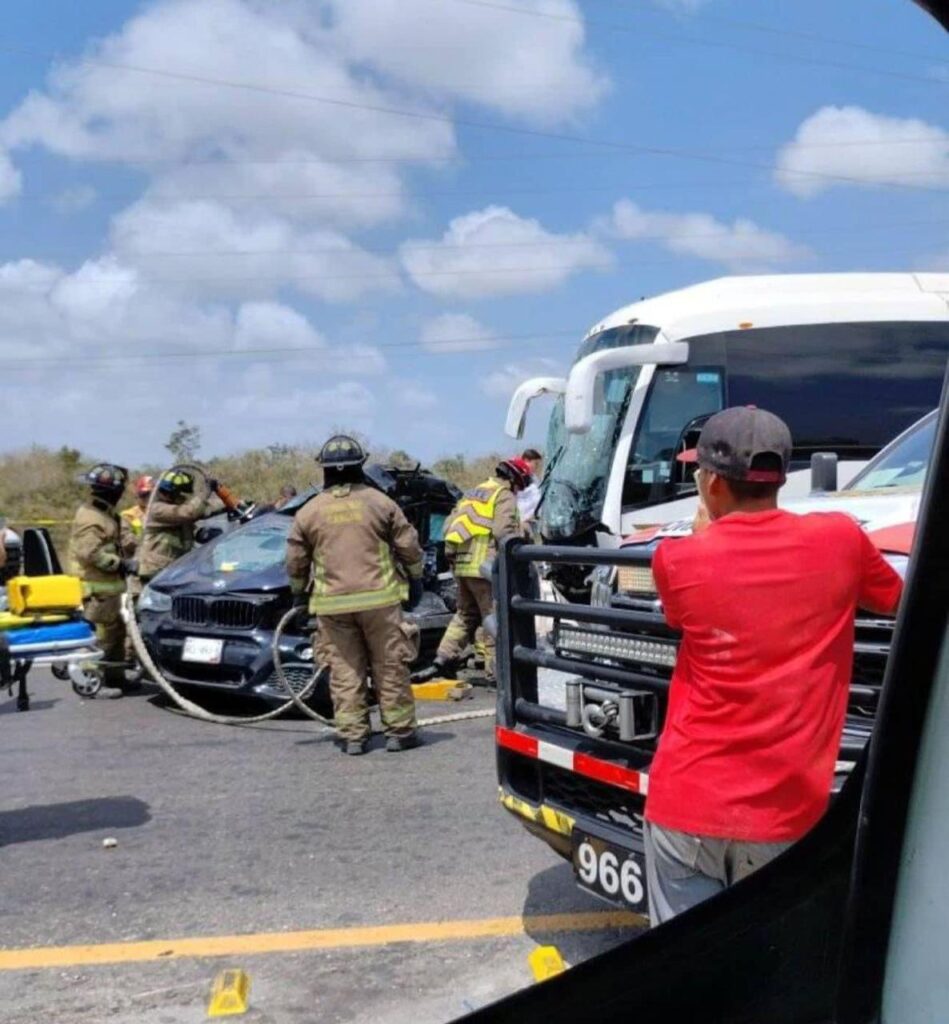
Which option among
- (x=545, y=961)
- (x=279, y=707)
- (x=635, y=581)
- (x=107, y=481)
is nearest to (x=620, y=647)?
(x=635, y=581)

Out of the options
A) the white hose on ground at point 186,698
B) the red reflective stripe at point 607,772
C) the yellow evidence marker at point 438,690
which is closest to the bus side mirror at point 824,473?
the red reflective stripe at point 607,772

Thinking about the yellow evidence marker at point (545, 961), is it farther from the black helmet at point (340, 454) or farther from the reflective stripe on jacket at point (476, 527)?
the reflective stripe on jacket at point (476, 527)

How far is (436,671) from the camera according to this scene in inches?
371

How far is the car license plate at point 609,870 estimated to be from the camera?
3273mm

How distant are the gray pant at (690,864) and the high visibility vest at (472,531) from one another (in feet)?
21.3

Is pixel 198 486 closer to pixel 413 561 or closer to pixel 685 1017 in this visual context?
pixel 413 561

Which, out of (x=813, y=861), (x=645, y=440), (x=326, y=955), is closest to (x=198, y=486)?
(x=645, y=440)

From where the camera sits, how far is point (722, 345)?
A: 11781 mm

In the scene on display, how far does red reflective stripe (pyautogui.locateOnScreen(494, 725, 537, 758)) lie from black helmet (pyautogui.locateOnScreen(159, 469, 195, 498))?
7.12 m

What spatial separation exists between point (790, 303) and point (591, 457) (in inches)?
97.4

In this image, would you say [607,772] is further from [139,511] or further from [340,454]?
[139,511]

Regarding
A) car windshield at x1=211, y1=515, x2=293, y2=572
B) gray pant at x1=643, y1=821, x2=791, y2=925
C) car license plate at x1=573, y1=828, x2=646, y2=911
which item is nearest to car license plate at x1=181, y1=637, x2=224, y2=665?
car windshield at x1=211, y1=515, x2=293, y2=572

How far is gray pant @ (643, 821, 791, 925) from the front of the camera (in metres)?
2.51

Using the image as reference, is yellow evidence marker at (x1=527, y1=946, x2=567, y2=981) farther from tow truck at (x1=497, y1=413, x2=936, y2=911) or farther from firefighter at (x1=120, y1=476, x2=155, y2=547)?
firefighter at (x1=120, y1=476, x2=155, y2=547)
